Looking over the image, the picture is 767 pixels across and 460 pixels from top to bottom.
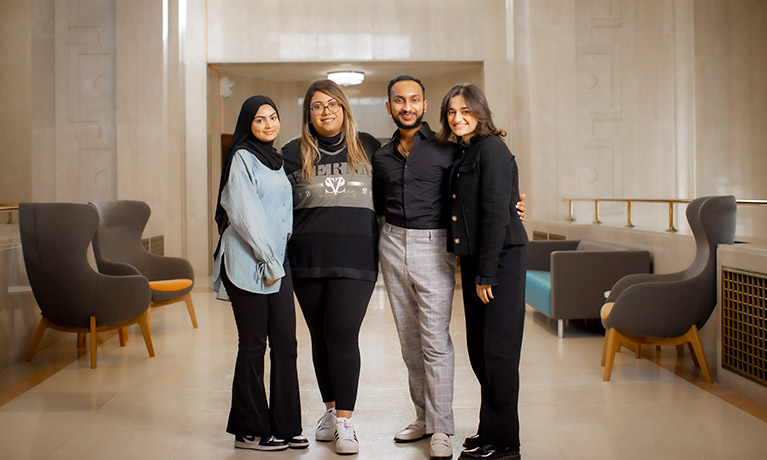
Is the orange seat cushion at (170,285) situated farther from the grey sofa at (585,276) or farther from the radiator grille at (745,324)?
the radiator grille at (745,324)

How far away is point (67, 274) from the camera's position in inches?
184

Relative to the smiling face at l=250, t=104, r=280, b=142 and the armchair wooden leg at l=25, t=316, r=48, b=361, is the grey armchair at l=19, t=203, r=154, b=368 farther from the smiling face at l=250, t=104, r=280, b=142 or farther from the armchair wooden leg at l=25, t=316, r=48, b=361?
the smiling face at l=250, t=104, r=280, b=142

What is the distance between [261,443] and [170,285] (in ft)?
9.64

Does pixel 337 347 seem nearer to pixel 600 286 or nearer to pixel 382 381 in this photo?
pixel 382 381

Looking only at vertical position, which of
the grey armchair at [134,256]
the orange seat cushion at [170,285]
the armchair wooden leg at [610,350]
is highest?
the grey armchair at [134,256]

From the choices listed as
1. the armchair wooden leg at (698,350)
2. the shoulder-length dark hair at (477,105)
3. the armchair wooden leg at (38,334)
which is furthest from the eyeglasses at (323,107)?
the armchair wooden leg at (38,334)

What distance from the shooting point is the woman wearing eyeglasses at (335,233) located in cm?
305

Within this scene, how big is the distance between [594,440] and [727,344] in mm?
1368

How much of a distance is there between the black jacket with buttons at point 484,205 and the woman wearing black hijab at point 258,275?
70 cm

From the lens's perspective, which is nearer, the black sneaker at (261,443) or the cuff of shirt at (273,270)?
the cuff of shirt at (273,270)

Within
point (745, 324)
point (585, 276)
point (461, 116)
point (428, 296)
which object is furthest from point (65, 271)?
point (745, 324)

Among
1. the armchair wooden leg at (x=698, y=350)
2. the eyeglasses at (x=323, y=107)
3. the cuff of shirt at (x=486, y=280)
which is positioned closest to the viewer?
the cuff of shirt at (x=486, y=280)

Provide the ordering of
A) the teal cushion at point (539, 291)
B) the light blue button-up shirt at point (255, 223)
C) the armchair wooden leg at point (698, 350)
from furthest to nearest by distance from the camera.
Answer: the teal cushion at point (539, 291)
the armchair wooden leg at point (698, 350)
the light blue button-up shirt at point (255, 223)

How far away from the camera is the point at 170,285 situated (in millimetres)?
5789
